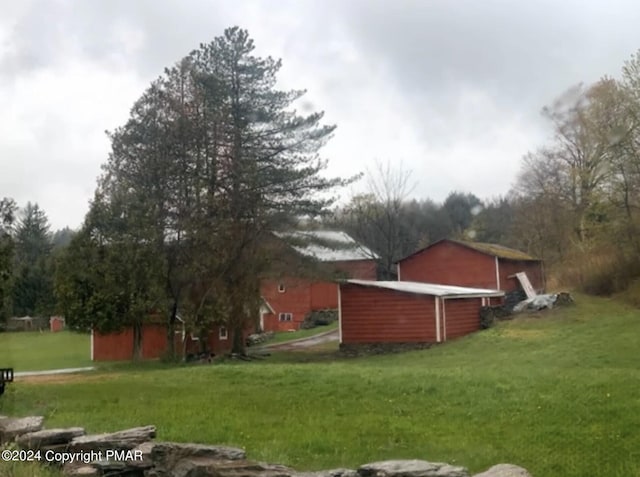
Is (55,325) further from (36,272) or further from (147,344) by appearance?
(36,272)

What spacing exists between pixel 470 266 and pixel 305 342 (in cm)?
1054

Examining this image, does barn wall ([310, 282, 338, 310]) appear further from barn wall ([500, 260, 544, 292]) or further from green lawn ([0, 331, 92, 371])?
green lawn ([0, 331, 92, 371])

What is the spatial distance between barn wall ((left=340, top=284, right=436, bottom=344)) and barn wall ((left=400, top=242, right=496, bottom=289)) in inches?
456

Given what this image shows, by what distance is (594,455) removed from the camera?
6516mm

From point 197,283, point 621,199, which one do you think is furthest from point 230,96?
point 621,199

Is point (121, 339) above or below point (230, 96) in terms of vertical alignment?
below

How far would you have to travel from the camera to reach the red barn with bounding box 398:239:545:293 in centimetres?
3938

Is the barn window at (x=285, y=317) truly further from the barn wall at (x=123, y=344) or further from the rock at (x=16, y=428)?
the rock at (x=16, y=428)

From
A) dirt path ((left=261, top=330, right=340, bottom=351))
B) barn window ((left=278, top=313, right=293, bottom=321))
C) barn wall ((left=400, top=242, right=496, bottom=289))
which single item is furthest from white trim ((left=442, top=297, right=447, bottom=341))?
barn window ((left=278, top=313, right=293, bottom=321))

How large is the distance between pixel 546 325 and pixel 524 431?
69.7 feet

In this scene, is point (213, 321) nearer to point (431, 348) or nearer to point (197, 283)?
point (197, 283)

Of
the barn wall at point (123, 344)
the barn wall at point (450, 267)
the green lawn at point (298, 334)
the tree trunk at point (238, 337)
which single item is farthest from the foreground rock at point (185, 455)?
the barn wall at point (450, 267)

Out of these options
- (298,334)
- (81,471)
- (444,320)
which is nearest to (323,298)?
(298,334)

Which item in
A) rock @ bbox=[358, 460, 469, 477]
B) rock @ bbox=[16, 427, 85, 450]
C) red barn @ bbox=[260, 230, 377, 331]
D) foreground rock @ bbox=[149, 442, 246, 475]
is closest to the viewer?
rock @ bbox=[358, 460, 469, 477]
